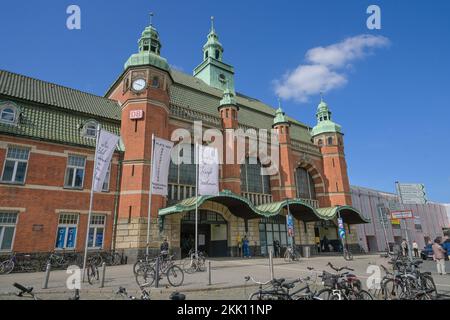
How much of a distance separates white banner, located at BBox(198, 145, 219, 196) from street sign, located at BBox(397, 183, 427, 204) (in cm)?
1147

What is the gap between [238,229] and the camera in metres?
26.2

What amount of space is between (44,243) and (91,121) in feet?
31.1

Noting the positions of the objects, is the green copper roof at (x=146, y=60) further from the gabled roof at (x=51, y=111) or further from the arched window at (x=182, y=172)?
the arched window at (x=182, y=172)

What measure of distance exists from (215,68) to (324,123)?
707 inches

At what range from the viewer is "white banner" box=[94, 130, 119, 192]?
14.6 metres

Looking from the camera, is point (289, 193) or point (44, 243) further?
point (289, 193)

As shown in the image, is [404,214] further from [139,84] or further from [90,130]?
[90,130]

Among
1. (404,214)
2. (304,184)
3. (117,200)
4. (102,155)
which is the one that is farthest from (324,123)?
(102,155)

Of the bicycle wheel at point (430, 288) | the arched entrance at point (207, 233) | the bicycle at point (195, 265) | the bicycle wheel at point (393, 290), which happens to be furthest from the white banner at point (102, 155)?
the bicycle wheel at point (430, 288)

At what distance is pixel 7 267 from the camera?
51.8 feet
